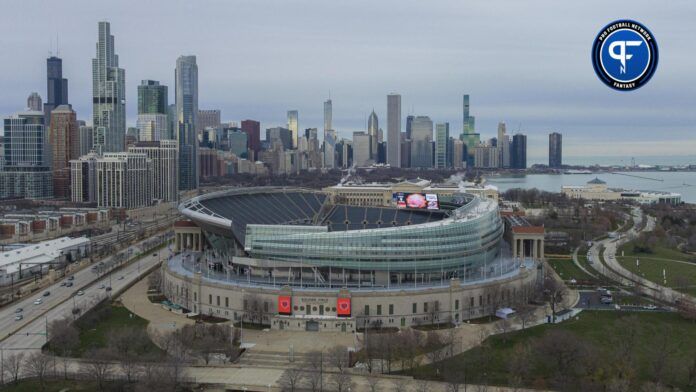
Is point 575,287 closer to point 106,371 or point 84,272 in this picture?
point 106,371

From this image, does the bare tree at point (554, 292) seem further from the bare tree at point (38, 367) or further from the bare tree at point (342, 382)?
the bare tree at point (38, 367)

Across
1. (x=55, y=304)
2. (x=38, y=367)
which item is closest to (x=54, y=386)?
(x=38, y=367)

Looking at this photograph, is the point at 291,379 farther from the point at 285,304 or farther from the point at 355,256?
the point at 355,256

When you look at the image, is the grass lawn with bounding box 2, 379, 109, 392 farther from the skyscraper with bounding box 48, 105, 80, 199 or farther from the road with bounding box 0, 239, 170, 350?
the skyscraper with bounding box 48, 105, 80, 199

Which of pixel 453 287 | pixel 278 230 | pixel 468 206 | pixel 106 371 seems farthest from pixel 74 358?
pixel 468 206

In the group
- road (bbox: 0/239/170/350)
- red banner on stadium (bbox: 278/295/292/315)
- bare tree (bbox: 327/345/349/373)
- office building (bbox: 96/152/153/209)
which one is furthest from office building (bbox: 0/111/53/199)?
bare tree (bbox: 327/345/349/373)
